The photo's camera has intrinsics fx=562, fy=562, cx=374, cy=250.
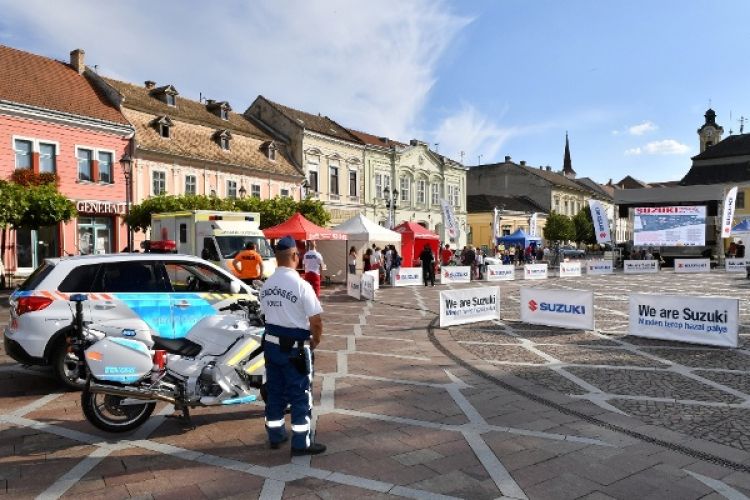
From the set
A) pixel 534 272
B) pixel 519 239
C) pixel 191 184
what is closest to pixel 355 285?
pixel 534 272

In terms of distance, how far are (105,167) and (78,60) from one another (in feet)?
22.3

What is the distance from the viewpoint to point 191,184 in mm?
31734

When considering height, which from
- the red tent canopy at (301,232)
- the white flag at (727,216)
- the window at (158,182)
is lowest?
the red tent canopy at (301,232)

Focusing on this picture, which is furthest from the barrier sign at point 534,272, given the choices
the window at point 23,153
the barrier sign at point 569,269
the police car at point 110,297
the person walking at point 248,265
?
the window at point 23,153

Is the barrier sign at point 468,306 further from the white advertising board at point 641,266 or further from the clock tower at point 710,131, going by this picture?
the clock tower at point 710,131

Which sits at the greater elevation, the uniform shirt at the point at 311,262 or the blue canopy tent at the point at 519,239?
the blue canopy tent at the point at 519,239

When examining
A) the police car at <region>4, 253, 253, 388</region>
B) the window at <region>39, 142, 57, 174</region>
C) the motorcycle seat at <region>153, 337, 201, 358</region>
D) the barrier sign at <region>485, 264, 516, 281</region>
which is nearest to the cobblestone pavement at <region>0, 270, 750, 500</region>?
the police car at <region>4, 253, 253, 388</region>

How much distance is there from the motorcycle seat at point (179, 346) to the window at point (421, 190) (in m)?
45.6

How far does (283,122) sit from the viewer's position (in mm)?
39812

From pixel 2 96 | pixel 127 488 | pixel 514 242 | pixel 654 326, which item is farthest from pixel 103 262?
pixel 514 242

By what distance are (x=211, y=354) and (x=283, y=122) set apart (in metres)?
36.1

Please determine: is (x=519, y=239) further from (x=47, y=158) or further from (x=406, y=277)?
(x=47, y=158)

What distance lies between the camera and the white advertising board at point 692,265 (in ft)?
108

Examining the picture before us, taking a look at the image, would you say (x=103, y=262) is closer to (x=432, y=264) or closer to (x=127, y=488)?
(x=127, y=488)
